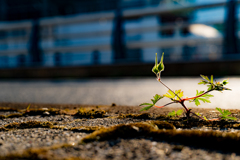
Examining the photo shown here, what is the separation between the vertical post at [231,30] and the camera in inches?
416

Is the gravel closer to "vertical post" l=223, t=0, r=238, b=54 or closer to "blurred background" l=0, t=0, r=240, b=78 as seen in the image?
"vertical post" l=223, t=0, r=238, b=54

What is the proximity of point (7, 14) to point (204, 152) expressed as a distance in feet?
116

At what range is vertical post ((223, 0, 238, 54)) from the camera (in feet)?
34.7

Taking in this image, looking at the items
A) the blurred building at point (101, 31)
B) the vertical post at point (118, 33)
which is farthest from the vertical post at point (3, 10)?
the vertical post at point (118, 33)

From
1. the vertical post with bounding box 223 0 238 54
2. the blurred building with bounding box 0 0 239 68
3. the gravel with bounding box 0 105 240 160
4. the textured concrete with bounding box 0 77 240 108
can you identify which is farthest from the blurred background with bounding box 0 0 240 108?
the gravel with bounding box 0 105 240 160

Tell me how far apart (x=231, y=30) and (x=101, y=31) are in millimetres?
17295

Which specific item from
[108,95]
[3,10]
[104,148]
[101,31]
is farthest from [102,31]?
[104,148]

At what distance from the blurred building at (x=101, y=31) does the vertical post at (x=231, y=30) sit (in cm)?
1015

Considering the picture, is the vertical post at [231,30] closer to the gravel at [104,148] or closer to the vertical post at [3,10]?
the gravel at [104,148]

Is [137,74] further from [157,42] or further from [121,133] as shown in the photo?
[157,42]

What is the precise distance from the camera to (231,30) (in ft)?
36.0

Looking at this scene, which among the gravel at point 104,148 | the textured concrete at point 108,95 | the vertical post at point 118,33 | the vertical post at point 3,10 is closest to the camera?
the gravel at point 104,148

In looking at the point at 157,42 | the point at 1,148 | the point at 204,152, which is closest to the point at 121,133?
the point at 204,152

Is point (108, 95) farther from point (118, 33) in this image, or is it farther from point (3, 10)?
point (3, 10)
